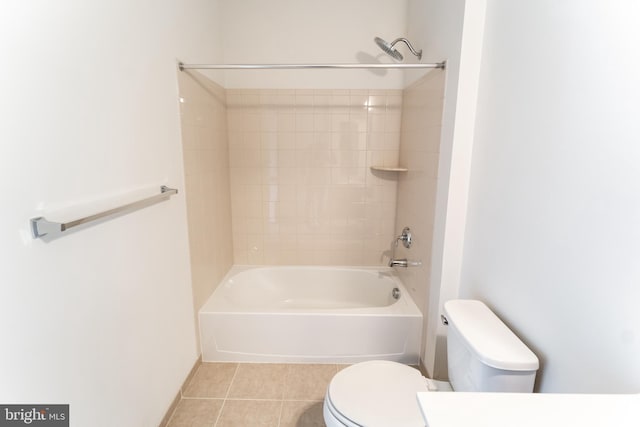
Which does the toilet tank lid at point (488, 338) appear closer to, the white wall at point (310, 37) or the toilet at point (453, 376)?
the toilet at point (453, 376)

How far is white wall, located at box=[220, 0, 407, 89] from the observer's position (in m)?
2.44

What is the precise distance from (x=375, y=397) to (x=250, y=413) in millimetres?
828

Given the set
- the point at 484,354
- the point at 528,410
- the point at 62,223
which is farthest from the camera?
the point at 484,354

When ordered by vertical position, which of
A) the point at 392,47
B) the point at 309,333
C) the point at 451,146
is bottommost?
the point at 309,333

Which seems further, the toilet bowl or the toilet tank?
the toilet bowl

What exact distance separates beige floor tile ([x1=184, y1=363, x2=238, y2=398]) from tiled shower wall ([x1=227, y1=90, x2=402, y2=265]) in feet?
3.06

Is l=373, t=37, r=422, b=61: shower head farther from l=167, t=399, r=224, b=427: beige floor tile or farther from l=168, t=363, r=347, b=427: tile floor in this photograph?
l=167, t=399, r=224, b=427: beige floor tile

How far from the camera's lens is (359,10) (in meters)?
2.43

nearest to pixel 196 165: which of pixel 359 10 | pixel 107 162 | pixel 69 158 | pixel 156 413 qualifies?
pixel 107 162

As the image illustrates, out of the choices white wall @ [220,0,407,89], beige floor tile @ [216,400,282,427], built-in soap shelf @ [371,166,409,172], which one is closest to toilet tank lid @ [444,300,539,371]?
beige floor tile @ [216,400,282,427]

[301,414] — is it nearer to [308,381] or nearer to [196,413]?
[308,381]

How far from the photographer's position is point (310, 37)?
2.48m

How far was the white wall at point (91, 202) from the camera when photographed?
2.77 feet

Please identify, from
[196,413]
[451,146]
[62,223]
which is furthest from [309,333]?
[62,223]
